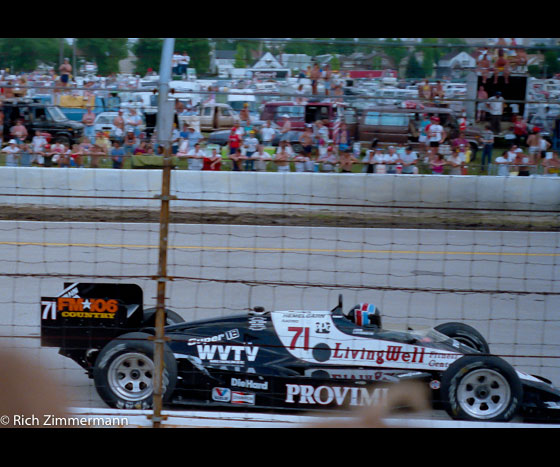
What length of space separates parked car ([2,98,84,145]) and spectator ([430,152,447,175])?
5.85 metres

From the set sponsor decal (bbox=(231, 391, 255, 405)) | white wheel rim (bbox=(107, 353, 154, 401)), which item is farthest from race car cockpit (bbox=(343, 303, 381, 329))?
white wheel rim (bbox=(107, 353, 154, 401))

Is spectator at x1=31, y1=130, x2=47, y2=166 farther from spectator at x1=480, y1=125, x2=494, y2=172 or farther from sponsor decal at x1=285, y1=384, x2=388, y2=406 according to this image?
sponsor decal at x1=285, y1=384, x2=388, y2=406

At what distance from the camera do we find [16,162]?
11625mm

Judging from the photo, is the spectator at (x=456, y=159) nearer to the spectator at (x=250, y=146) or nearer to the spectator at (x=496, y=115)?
the spectator at (x=496, y=115)

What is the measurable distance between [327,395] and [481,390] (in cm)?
107

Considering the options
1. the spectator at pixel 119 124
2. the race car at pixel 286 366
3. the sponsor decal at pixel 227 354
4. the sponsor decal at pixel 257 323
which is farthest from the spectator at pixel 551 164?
the sponsor decal at pixel 227 354

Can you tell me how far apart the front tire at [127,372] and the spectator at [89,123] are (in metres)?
7.06

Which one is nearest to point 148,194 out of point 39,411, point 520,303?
point 520,303

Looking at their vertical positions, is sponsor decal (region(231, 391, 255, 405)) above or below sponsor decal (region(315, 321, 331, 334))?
below

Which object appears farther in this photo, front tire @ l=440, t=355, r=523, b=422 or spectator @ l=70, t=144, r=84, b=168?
spectator @ l=70, t=144, r=84, b=168

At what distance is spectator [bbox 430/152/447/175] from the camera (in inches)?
469

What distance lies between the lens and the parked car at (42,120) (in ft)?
37.0

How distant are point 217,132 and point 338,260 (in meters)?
3.06
